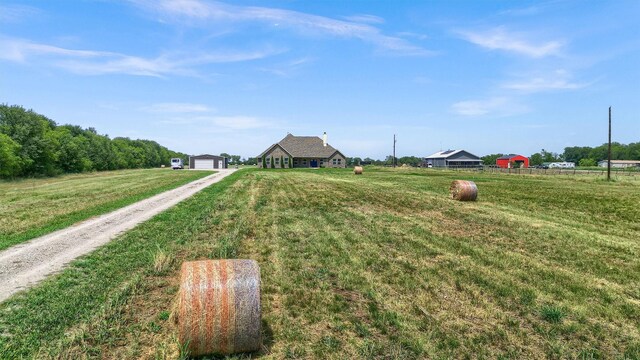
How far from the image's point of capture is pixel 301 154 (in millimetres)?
81125

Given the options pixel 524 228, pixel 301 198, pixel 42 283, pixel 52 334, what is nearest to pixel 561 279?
pixel 524 228

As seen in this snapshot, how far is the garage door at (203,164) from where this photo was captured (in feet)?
285

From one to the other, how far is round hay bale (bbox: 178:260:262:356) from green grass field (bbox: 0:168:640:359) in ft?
1.15

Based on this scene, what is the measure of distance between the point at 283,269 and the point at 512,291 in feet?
15.6

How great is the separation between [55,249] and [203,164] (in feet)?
262

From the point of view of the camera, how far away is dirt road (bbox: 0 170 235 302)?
25.4 ft

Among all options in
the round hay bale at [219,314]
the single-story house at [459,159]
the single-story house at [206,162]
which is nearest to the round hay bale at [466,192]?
the round hay bale at [219,314]

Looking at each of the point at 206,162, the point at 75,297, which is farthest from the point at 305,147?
the point at 75,297

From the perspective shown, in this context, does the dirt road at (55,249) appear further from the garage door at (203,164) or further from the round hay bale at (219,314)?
the garage door at (203,164)

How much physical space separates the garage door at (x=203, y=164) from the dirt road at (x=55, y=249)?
7292 centimetres

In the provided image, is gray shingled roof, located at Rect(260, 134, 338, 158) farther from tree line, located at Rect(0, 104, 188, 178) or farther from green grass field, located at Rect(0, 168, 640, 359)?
green grass field, located at Rect(0, 168, 640, 359)

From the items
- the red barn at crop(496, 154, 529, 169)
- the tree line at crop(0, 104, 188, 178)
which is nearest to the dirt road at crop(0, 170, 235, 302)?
the tree line at crop(0, 104, 188, 178)

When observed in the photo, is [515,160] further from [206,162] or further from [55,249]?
[55,249]

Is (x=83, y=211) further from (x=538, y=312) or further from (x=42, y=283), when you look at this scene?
(x=538, y=312)
